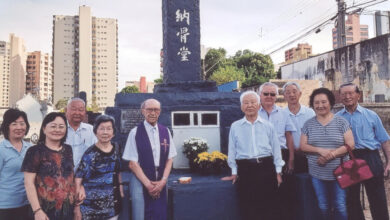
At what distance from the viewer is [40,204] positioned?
266 centimetres

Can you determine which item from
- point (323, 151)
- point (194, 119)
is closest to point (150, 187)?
point (323, 151)

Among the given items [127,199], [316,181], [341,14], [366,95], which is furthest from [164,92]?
[366,95]

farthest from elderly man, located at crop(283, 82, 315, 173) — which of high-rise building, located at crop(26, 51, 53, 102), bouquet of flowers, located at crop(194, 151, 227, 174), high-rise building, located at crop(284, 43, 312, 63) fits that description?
high-rise building, located at crop(26, 51, 53, 102)

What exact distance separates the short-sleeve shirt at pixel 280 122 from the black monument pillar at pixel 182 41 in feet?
9.03

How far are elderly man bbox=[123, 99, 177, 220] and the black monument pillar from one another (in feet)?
10.6

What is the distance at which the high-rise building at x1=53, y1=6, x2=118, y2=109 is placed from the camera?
252 feet

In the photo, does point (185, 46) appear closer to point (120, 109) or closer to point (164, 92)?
point (164, 92)

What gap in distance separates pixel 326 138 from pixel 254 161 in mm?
864

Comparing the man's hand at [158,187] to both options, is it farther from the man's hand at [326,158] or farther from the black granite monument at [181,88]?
the black granite monument at [181,88]

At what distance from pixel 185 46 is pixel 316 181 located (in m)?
4.32

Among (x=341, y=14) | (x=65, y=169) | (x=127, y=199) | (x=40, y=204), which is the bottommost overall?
(x=127, y=199)

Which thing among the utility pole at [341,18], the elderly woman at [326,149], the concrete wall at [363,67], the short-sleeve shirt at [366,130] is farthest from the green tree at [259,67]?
the elderly woman at [326,149]

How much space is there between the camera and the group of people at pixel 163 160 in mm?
2818

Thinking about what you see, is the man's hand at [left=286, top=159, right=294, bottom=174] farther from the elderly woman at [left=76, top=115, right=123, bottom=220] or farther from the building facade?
the building facade
